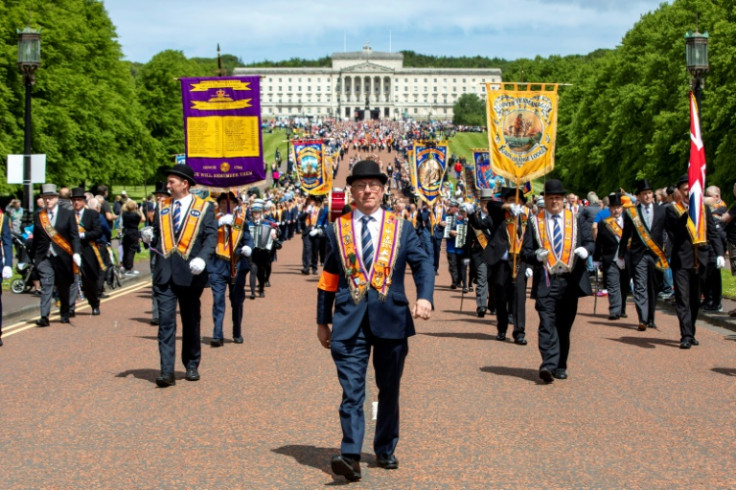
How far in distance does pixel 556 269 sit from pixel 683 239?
11.4 feet

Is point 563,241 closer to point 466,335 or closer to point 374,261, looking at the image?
point 466,335

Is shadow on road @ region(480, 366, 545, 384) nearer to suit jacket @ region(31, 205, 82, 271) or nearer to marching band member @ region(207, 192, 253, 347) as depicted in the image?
marching band member @ region(207, 192, 253, 347)

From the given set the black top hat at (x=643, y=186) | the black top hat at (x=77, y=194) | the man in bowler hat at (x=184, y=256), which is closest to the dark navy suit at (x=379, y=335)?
the man in bowler hat at (x=184, y=256)

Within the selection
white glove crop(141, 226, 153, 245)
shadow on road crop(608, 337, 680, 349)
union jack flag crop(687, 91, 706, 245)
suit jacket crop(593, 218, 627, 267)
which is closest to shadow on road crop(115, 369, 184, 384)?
white glove crop(141, 226, 153, 245)

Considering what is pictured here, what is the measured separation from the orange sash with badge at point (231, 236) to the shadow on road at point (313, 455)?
6.36 m

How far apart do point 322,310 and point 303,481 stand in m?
1.14

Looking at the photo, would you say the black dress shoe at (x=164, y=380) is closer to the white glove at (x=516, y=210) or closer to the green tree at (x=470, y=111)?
the white glove at (x=516, y=210)

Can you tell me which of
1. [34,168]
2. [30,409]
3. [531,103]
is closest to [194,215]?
[30,409]

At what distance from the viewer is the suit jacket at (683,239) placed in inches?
531

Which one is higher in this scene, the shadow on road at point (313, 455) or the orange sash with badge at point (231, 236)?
the orange sash with badge at point (231, 236)

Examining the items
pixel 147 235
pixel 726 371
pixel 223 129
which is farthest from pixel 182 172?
pixel 726 371

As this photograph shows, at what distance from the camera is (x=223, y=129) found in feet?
50.3

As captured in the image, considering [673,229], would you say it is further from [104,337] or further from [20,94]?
[20,94]

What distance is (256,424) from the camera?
8.31 meters
